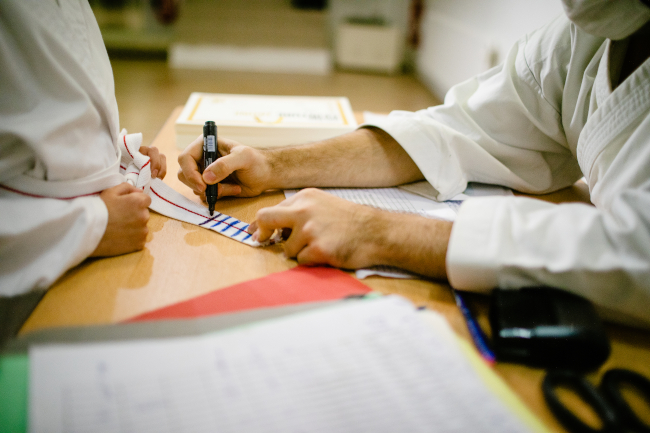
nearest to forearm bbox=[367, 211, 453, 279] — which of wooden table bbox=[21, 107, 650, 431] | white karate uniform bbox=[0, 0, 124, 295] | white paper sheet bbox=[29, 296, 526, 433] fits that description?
wooden table bbox=[21, 107, 650, 431]

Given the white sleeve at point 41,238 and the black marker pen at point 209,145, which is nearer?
the white sleeve at point 41,238

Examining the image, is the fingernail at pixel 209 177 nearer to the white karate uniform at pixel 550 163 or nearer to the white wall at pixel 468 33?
the white karate uniform at pixel 550 163

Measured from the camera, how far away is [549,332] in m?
0.40

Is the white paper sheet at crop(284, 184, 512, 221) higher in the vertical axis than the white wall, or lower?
lower

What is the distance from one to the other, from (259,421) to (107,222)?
1.18ft

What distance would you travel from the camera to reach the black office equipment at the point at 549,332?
1.29 feet

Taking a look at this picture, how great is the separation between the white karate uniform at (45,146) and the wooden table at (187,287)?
0.04 m

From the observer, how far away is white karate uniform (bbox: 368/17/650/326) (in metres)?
0.45

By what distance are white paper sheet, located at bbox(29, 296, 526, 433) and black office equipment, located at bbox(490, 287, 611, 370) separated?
0.22ft

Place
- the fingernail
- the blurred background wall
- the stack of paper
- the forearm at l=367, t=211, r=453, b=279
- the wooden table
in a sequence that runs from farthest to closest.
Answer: the blurred background wall → the stack of paper → the fingernail → the forearm at l=367, t=211, r=453, b=279 → the wooden table

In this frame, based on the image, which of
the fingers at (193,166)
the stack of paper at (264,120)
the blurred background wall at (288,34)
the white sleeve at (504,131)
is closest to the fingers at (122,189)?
the fingers at (193,166)

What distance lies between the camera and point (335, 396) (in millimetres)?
339

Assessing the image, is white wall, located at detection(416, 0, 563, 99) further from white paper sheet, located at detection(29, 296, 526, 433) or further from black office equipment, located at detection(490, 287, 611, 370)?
white paper sheet, located at detection(29, 296, 526, 433)

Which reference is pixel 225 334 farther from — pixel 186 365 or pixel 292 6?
pixel 292 6
